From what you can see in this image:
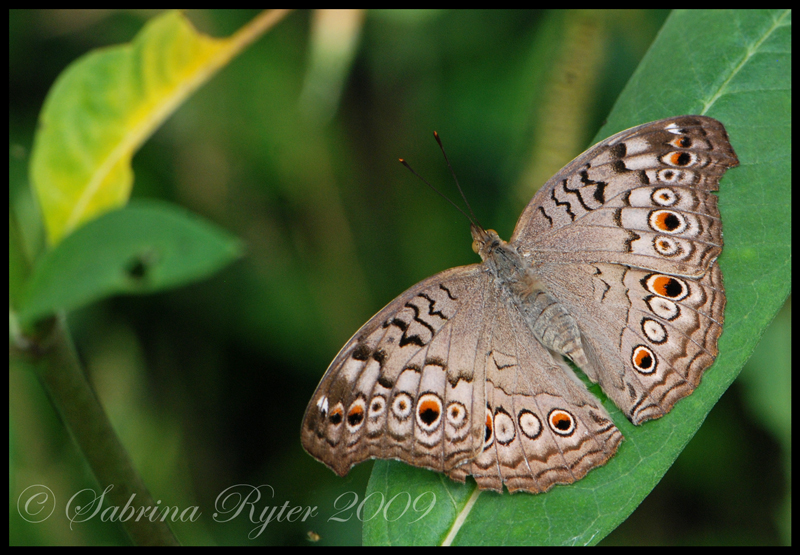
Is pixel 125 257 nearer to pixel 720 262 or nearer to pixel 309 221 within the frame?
pixel 720 262

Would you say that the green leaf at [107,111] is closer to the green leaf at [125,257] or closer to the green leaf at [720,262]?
A: the green leaf at [125,257]

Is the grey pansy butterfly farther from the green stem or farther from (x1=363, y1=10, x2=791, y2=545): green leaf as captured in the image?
the green stem

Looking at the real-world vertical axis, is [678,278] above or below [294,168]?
below

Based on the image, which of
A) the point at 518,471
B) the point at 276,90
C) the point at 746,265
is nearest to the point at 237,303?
the point at 276,90

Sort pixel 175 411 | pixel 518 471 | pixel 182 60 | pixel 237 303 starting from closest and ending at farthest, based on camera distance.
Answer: pixel 518 471
pixel 182 60
pixel 175 411
pixel 237 303

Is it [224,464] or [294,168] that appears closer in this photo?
[224,464]

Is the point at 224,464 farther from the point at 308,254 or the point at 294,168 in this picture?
the point at 294,168

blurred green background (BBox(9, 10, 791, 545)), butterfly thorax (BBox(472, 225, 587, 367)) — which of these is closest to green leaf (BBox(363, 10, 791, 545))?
butterfly thorax (BBox(472, 225, 587, 367))
